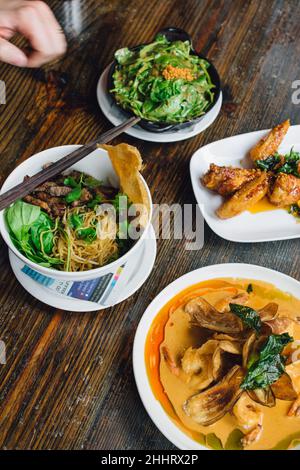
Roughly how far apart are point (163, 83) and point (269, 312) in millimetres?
914

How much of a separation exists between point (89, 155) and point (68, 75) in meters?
0.62

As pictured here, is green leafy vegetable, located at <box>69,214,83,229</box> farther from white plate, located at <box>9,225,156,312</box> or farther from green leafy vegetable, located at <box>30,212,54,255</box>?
white plate, located at <box>9,225,156,312</box>

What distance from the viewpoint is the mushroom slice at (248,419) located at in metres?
1.45

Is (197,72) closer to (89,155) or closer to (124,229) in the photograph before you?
(89,155)

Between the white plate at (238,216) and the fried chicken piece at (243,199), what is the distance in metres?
0.04

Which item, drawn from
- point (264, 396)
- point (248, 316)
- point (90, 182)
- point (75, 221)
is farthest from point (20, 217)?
point (264, 396)

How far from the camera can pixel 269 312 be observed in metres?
1.58

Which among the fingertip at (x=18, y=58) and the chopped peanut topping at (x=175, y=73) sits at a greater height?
the fingertip at (x=18, y=58)

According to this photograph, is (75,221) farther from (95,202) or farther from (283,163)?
(283,163)

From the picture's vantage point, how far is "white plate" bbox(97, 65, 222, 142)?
2.03 meters

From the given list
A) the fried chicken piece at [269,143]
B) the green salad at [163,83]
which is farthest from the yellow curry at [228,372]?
the green salad at [163,83]

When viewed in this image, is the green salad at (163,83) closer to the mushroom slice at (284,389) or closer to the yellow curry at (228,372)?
the yellow curry at (228,372)

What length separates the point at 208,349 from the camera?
1540 mm

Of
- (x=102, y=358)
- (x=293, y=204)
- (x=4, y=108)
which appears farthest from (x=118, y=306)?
(x=4, y=108)
